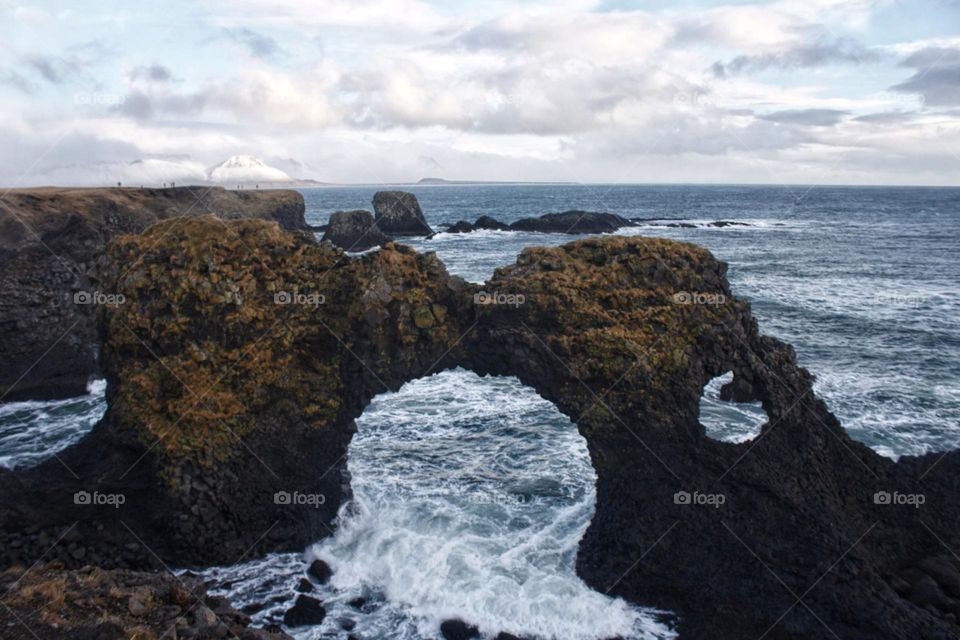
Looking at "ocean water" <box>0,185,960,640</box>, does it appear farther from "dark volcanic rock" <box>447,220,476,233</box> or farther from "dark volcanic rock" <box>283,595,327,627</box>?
"dark volcanic rock" <box>447,220,476,233</box>

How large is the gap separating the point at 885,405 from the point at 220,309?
3166cm

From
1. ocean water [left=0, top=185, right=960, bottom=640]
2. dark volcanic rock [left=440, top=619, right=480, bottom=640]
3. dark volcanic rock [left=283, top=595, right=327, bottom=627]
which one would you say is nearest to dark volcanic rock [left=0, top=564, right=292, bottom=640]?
dark volcanic rock [left=283, top=595, right=327, bottom=627]

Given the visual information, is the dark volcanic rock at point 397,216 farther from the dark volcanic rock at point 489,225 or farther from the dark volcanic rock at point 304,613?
the dark volcanic rock at point 304,613

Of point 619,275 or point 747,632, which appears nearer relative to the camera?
point 747,632

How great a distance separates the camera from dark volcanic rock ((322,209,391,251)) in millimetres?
79938

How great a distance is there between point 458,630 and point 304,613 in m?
4.57

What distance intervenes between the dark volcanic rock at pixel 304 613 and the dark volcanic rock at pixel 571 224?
79.6m

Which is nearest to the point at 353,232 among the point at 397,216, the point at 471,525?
the point at 397,216

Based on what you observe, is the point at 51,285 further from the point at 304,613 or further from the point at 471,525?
the point at 471,525

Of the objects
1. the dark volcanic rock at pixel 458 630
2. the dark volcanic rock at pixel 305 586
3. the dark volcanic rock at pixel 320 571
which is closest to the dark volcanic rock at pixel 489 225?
the dark volcanic rock at pixel 320 571

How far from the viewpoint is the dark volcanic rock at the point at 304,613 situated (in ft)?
58.3

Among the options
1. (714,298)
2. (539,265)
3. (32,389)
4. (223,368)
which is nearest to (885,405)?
(714,298)

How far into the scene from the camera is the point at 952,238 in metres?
88.0

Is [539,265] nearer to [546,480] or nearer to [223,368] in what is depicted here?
[546,480]
